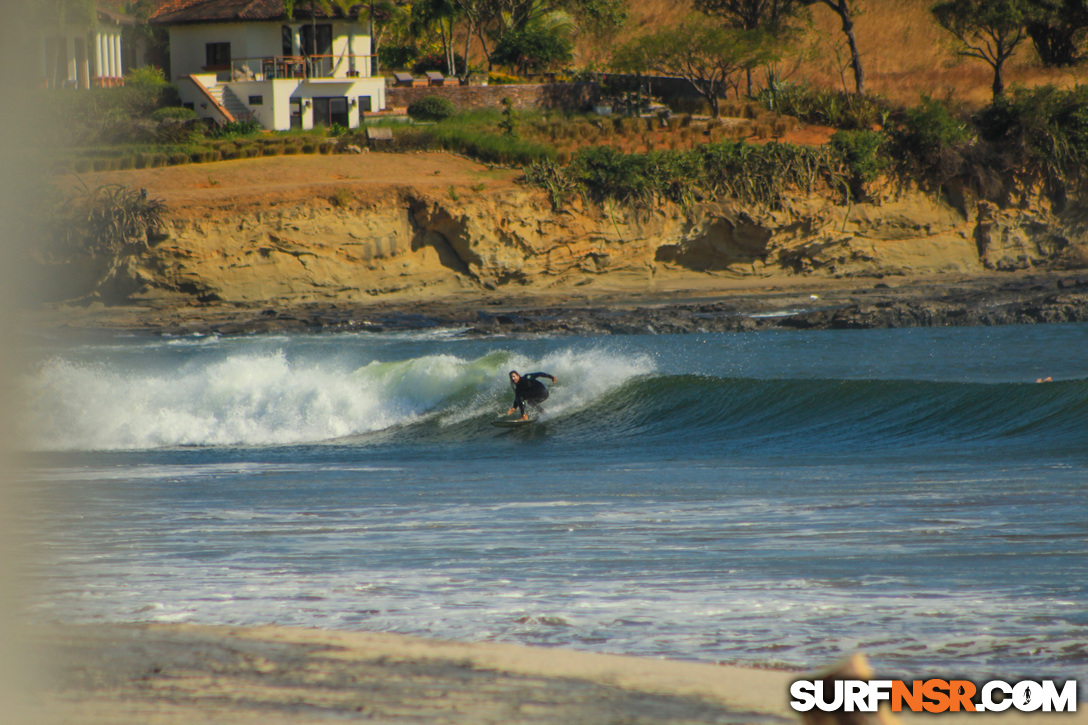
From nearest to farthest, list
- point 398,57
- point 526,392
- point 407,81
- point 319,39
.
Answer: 1. point 526,392
2. point 319,39
3. point 407,81
4. point 398,57

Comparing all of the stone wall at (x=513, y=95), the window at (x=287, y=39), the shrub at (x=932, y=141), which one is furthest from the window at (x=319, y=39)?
the shrub at (x=932, y=141)

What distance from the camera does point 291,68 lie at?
153ft

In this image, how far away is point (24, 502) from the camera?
1073 centimetres

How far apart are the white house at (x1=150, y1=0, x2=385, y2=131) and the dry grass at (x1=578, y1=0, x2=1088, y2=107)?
21.6 meters

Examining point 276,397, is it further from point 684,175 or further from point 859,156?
point 859,156

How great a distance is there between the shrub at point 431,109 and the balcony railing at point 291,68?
14.9ft

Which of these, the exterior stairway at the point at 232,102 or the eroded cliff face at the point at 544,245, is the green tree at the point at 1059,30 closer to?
the eroded cliff face at the point at 544,245

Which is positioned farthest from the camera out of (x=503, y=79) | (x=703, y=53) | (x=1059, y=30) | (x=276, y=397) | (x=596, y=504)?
(x=503, y=79)

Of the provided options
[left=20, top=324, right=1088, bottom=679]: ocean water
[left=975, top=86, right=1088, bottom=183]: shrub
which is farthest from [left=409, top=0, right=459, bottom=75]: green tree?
[left=20, top=324, right=1088, bottom=679]: ocean water

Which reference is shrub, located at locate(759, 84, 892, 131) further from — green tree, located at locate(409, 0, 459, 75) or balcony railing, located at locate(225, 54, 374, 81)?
balcony railing, located at locate(225, 54, 374, 81)

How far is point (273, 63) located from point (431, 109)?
25.2ft

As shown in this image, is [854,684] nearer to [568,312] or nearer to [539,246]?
[568,312]

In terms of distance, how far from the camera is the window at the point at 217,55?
48125 mm
